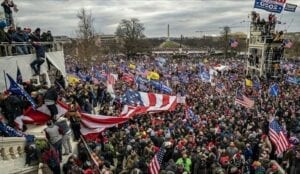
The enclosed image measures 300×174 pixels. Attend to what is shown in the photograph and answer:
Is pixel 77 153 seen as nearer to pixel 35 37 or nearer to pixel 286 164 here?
pixel 286 164

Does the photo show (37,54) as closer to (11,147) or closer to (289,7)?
(11,147)

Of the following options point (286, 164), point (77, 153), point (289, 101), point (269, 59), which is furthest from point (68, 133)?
point (269, 59)

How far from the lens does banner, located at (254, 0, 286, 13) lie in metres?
29.2

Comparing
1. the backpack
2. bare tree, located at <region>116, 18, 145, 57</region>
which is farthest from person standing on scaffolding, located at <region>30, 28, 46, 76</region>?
bare tree, located at <region>116, 18, 145, 57</region>

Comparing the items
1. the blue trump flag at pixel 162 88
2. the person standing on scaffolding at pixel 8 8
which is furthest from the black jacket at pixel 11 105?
the blue trump flag at pixel 162 88

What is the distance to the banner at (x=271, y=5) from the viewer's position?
29.2m

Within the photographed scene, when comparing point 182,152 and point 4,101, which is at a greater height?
point 4,101

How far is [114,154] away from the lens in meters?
14.0

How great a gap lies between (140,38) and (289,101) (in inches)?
3477

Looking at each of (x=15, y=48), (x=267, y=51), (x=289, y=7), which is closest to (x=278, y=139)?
(x=15, y=48)

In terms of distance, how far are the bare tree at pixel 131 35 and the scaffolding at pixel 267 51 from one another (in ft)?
191

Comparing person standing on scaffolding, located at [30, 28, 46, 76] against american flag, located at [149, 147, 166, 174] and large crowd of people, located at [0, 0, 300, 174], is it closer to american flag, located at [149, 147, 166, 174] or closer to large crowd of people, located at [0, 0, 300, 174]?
large crowd of people, located at [0, 0, 300, 174]

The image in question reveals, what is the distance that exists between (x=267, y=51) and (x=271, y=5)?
55.7 ft

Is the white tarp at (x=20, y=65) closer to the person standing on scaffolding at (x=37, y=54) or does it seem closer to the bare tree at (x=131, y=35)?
the person standing on scaffolding at (x=37, y=54)
